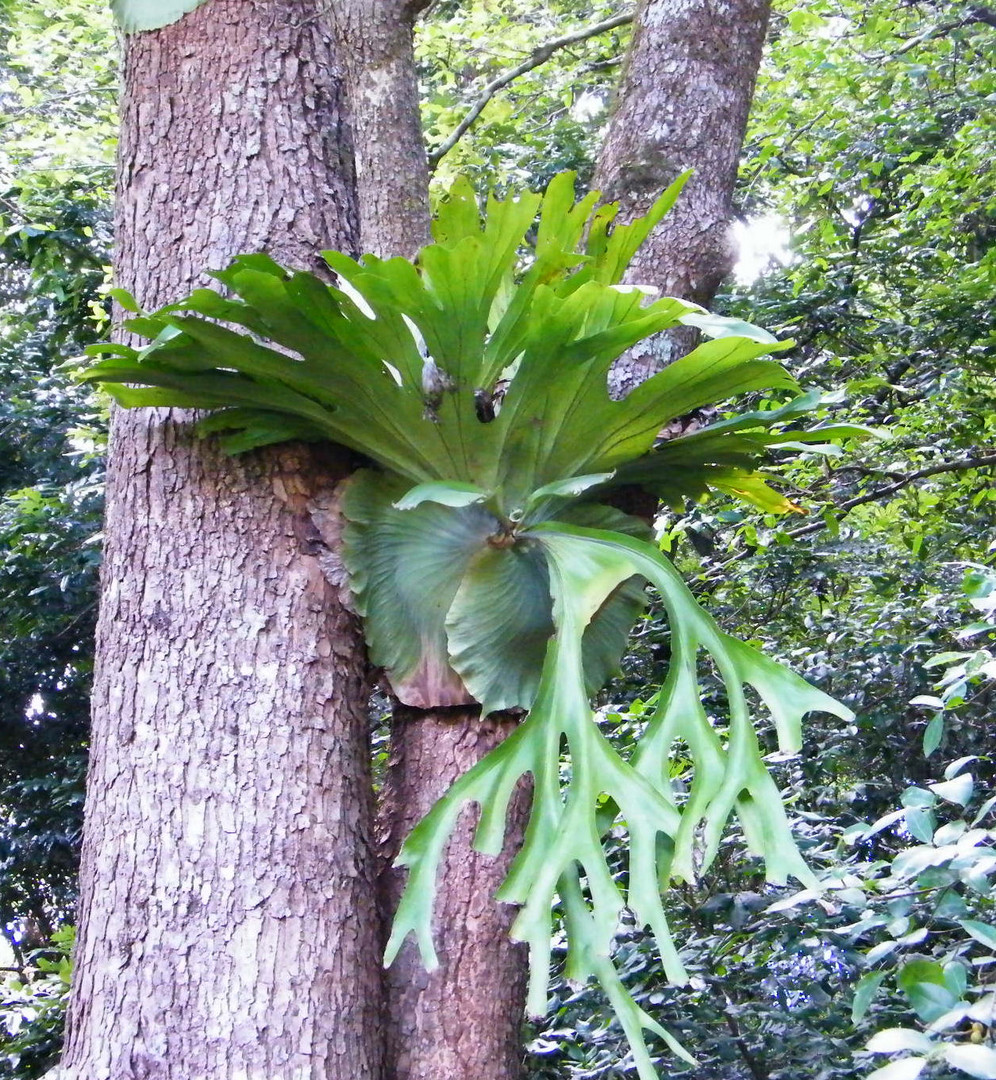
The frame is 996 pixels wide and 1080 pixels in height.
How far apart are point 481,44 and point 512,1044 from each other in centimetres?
427

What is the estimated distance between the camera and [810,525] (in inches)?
118

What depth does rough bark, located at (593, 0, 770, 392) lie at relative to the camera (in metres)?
1.58

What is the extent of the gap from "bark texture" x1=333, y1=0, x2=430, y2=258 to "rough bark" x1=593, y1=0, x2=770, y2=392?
50 centimetres

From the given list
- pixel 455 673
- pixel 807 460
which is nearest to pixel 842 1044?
pixel 455 673

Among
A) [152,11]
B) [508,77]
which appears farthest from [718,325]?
[508,77]

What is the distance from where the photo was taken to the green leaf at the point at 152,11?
1388 mm

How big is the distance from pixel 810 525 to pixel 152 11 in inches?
87.6

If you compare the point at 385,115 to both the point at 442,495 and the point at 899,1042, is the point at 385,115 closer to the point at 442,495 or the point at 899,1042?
the point at 442,495

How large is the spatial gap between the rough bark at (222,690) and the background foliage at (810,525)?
24.2 inches

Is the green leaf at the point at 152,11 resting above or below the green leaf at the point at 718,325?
above

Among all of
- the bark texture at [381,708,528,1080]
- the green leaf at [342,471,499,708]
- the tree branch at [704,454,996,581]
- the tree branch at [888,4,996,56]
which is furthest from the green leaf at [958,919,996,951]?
the tree branch at [888,4,996,56]

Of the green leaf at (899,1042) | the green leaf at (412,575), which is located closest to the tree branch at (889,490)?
the green leaf at (412,575)

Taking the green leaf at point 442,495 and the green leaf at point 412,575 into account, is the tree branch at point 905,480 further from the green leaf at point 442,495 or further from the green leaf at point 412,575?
the green leaf at point 442,495

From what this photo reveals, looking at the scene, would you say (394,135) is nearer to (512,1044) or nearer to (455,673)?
(455,673)
